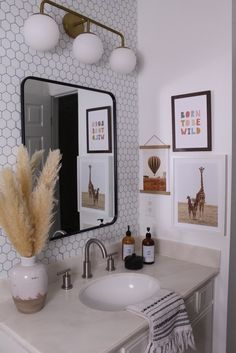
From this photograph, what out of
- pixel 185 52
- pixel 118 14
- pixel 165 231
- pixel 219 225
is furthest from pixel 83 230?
pixel 118 14

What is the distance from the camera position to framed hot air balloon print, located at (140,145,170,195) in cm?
180

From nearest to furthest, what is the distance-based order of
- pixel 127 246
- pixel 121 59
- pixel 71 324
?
pixel 71 324, pixel 121 59, pixel 127 246

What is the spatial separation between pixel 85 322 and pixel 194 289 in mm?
549

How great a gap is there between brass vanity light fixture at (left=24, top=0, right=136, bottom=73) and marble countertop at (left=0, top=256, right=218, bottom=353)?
989 mm

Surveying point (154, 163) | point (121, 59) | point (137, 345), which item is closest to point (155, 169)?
point (154, 163)

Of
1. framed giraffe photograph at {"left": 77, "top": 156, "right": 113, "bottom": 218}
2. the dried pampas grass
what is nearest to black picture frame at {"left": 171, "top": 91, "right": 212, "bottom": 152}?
framed giraffe photograph at {"left": 77, "top": 156, "right": 113, "bottom": 218}

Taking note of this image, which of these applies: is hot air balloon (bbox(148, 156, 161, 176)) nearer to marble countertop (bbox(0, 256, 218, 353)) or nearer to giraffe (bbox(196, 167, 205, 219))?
giraffe (bbox(196, 167, 205, 219))

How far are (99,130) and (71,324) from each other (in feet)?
3.16

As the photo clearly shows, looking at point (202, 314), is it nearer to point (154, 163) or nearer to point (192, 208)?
point (192, 208)

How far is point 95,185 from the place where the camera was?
1.64 metres

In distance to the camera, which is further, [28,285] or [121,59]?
[121,59]

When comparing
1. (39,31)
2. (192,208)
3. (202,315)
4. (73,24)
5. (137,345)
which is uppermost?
(73,24)

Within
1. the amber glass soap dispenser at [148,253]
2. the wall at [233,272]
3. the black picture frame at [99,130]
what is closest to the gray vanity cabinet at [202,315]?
the wall at [233,272]

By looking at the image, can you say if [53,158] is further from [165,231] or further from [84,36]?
[165,231]
